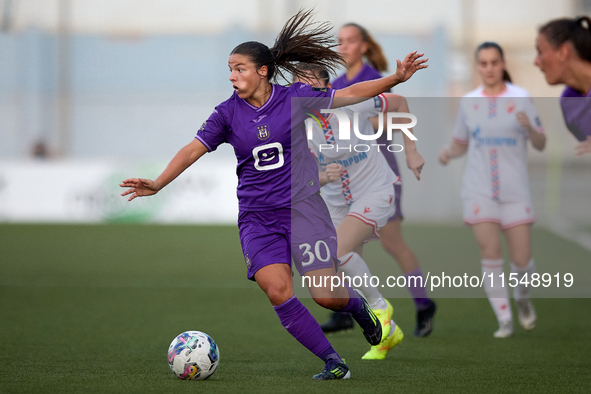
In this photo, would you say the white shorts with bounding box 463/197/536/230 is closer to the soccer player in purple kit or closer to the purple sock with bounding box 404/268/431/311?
the purple sock with bounding box 404/268/431/311

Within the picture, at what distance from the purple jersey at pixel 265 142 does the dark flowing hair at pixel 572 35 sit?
127cm

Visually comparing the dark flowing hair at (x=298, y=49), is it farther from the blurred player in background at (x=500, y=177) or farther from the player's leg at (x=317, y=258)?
the blurred player in background at (x=500, y=177)

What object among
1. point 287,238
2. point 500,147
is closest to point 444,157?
Answer: point 500,147

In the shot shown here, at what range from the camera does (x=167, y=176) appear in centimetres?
389

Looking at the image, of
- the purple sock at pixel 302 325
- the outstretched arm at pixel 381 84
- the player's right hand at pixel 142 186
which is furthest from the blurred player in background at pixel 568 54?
the player's right hand at pixel 142 186

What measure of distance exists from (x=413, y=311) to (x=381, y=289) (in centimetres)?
139

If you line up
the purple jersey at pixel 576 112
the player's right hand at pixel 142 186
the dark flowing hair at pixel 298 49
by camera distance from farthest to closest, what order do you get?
the purple jersey at pixel 576 112, the dark flowing hair at pixel 298 49, the player's right hand at pixel 142 186

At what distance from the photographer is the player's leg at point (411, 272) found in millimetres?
5621

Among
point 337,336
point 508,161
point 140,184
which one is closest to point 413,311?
point 337,336

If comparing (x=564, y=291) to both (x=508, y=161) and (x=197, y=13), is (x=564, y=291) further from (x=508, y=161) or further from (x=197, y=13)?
(x=197, y=13)

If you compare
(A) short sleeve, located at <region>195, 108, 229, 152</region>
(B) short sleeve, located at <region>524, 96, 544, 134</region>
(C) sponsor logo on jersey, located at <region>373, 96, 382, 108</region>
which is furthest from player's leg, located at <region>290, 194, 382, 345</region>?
(B) short sleeve, located at <region>524, 96, 544, 134</region>

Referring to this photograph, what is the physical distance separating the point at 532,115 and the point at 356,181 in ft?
5.00

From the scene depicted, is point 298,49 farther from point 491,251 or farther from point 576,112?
point 491,251

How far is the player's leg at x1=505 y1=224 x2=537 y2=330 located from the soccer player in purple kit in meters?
1.96
